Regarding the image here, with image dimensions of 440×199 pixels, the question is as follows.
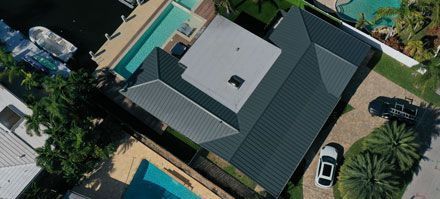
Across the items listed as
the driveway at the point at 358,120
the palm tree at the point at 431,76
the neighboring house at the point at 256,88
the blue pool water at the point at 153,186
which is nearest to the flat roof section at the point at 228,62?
the neighboring house at the point at 256,88

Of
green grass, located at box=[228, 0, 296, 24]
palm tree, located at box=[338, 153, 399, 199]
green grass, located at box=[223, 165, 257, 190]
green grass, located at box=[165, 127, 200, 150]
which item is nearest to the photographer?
palm tree, located at box=[338, 153, 399, 199]

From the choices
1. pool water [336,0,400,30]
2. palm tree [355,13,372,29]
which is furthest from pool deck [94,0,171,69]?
palm tree [355,13,372,29]

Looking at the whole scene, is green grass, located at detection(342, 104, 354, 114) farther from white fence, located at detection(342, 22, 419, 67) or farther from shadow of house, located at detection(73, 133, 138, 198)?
shadow of house, located at detection(73, 133, 138, 198)

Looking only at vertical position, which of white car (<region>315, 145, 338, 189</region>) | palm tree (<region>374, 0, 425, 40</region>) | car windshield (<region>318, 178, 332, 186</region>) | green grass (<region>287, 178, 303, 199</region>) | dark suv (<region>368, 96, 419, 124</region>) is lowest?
green grass (<region>287, 178, 303, 199</region>)

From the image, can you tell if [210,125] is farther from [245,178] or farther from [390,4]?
[390,4]

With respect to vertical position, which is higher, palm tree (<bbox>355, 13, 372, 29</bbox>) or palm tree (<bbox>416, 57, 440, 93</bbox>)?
palm tree (<bbox>355, 13, 372, 29</bbox>)

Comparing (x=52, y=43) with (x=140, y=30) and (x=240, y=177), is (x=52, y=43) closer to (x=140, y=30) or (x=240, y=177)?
(x=140, y=30)

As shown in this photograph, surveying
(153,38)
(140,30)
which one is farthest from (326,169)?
Result: (140,30)
